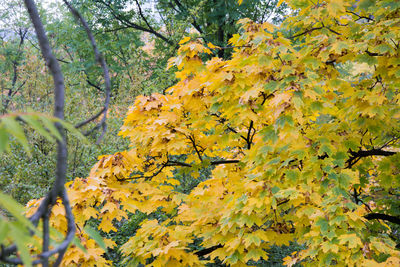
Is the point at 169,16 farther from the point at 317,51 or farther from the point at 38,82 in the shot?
the point at 317,51

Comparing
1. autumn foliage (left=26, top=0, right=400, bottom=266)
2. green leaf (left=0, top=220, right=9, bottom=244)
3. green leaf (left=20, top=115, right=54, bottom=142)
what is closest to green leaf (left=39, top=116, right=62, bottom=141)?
green leaf (left=20, top=115, right=54, bottom=142)

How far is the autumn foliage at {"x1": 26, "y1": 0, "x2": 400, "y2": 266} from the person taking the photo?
303 cm

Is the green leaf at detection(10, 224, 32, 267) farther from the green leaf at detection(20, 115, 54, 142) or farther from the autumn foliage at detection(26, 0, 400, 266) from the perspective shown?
the autumn foliage at detection(26, 0, 400, 266)

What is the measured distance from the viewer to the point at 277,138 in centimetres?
291

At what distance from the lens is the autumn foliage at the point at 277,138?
3029 millimetres

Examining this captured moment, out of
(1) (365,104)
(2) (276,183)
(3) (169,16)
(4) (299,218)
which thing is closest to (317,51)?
(1) (365,104)

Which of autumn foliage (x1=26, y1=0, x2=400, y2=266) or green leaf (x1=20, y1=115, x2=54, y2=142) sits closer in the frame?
green leaf (x1=20, y1=115, x2=54, y2=142)

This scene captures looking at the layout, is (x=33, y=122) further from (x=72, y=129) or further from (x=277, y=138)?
(x=277, y=138)

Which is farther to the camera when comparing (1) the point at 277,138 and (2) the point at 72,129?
(1) the point at 277,138

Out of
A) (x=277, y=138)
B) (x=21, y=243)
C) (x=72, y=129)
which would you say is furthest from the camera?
(x=277, y=138)

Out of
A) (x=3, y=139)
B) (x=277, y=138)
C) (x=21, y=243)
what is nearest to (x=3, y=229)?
(x=21, y=243)

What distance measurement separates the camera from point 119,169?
3.77 metres

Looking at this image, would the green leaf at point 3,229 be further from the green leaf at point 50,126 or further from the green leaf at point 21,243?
the green leaf at point 50,126

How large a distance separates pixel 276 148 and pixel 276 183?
1.04 feet
